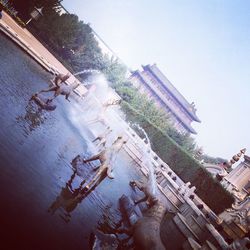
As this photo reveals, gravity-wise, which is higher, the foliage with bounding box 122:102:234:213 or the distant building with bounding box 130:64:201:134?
the distant building with bounding box 130:64:201:134

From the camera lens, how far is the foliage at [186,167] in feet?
78.2

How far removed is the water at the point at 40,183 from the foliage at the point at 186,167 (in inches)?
521

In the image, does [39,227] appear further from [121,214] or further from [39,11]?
[39,11]

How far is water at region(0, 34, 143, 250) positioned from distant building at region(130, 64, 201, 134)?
4754 centimetres

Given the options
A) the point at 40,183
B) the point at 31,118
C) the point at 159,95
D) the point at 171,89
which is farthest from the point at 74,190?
the point at 171,89

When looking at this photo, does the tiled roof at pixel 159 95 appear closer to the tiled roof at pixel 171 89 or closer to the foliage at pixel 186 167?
the tiled roof at pixel 171 89

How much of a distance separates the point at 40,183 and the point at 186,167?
22584 millimetres

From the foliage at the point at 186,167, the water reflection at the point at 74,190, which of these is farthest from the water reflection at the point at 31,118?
the foliage at the point at 186,167

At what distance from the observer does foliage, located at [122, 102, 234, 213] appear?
23844mm

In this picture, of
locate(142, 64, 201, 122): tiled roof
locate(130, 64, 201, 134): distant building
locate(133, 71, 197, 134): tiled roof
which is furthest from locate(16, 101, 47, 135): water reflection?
locate(142, 64, 201, 122): tiled roof

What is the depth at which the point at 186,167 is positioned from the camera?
28.1 m

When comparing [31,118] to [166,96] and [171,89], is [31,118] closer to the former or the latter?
[166,96]

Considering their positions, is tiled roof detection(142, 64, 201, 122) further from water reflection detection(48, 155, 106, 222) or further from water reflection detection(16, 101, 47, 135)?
water reflection detection(48, 155, 106, 222)

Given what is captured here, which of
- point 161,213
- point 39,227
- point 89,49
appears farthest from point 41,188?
point 89,49
